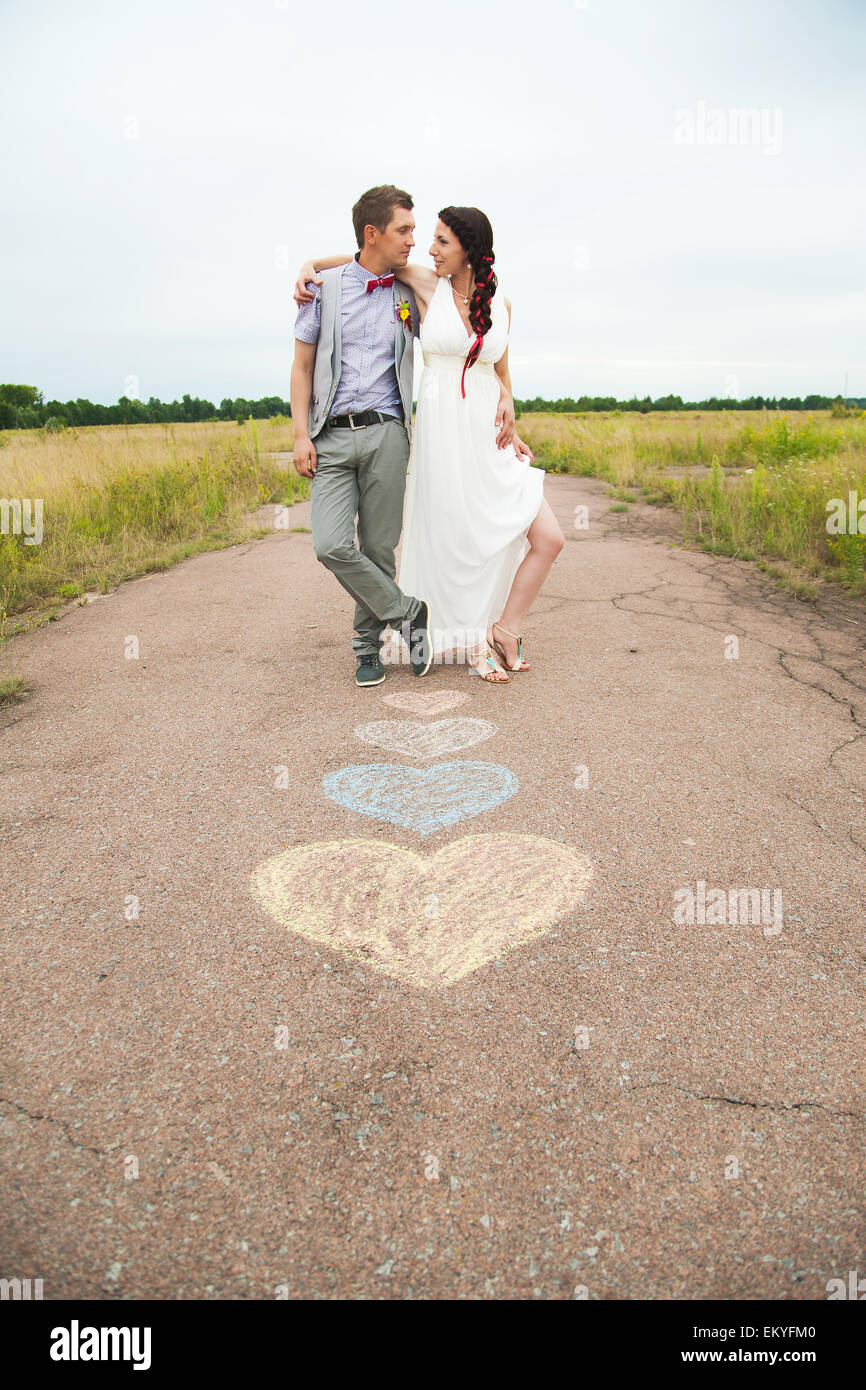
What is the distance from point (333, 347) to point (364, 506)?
77 centimetres

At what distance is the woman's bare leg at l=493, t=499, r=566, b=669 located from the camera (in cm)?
457

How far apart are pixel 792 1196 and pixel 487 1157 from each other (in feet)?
2.01

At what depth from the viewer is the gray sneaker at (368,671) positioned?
4.59 meters

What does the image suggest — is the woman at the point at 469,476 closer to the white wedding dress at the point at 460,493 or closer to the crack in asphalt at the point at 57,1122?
the white wedding dress at the point at 460,493

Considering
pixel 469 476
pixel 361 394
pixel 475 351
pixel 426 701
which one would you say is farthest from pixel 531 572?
pixel 361 394

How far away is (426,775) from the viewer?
3506 millimetres

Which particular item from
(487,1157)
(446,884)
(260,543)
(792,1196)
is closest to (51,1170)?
(487,1157)

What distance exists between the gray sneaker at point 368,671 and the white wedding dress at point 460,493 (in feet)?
1.39

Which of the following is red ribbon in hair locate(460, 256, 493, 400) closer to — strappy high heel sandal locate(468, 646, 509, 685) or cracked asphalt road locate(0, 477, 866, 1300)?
strappy high heel sandal locate(468, 646, 509, 685)

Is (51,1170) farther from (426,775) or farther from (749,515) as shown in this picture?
(749,515)

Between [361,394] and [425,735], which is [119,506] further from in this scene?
[425,735]

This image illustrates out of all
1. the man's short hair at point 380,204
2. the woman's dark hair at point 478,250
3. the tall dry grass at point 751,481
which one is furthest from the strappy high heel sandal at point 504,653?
the tall dry grass at point 751,481

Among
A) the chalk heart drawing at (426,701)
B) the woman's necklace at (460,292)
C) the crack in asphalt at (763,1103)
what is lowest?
the crack in asphalt at (763,1103)
